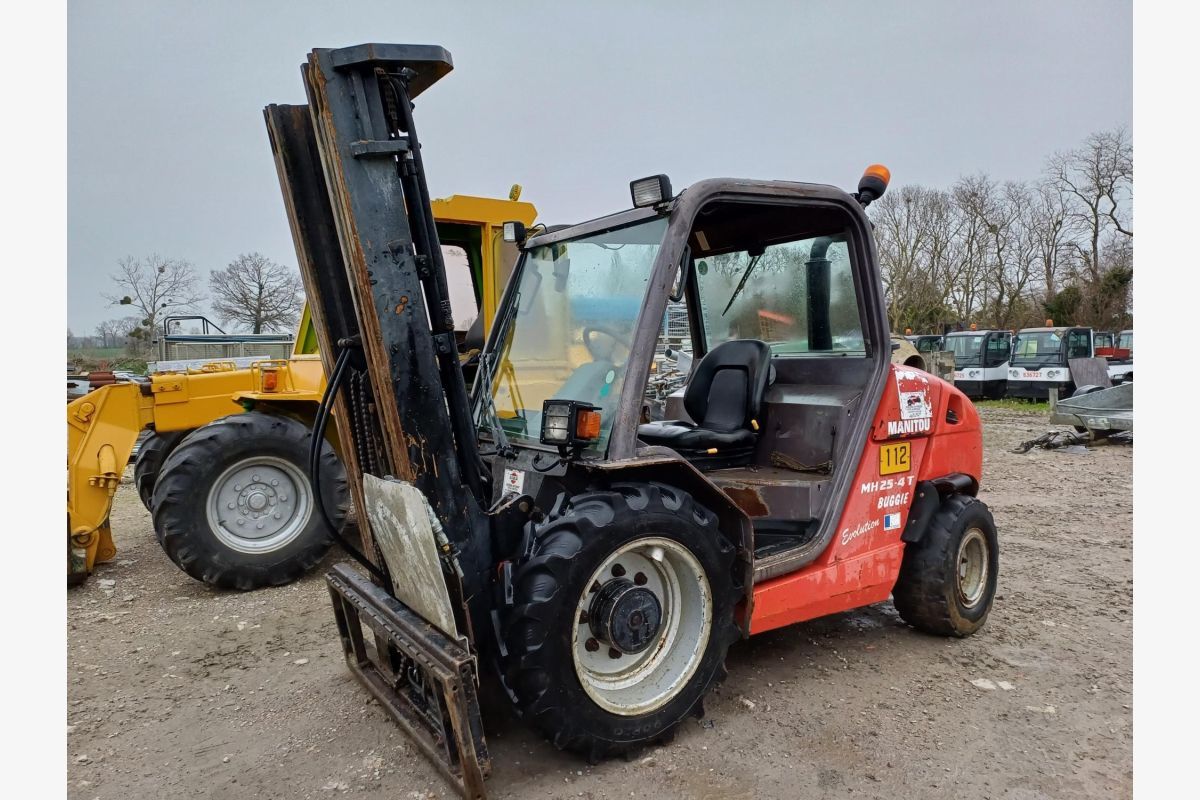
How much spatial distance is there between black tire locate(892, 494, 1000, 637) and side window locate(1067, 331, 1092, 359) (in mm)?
18391

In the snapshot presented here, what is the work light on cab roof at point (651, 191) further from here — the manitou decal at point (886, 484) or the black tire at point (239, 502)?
the black tire at point (239, 502)

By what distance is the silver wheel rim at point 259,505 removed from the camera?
18.7 ft

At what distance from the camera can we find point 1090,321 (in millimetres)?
29547

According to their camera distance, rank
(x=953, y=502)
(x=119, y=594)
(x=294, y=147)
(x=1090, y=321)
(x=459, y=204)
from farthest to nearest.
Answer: (x=1090, y=321)
(x=459, y=204)
(x=119, y=594)
(x=953, y=502)
(x=294, y=147)

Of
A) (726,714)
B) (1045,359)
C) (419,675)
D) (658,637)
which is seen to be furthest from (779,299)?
(1045,359)

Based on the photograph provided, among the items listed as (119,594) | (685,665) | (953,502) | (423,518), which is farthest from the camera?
(119,594)

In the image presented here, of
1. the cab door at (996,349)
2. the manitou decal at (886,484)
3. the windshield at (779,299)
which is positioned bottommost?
the manitou decal at (886,484)

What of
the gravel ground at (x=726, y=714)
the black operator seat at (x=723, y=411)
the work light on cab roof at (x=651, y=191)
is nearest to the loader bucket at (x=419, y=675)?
the gravel ground at (x=726, y=714)

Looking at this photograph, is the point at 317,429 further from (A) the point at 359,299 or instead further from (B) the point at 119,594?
(B) the point at 119,594

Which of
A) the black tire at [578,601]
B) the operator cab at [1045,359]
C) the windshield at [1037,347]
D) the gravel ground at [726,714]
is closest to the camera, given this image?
the black tire at [578,601]

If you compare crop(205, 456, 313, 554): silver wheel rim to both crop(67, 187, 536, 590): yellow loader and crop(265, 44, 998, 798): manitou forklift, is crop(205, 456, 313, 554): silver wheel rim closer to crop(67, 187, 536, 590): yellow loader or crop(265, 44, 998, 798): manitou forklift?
crop(67, 187, 536, 590): yellow loader

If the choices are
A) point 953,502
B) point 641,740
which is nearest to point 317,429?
point 641,740

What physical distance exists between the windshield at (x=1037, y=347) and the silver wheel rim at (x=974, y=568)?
1799 cm

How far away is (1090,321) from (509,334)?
31.5 meters
